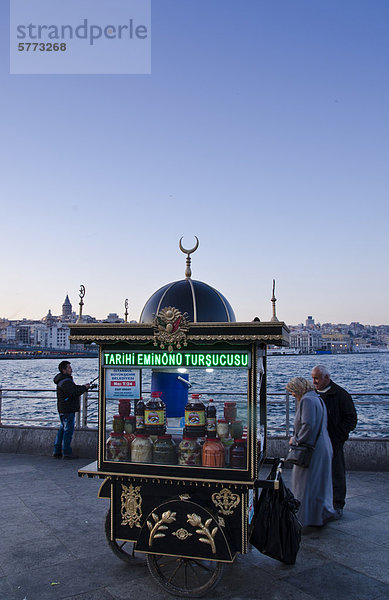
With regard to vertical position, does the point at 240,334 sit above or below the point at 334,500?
above

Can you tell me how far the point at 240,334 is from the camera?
4.69 m

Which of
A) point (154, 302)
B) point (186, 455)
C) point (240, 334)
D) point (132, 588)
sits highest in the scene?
point (154, 302)

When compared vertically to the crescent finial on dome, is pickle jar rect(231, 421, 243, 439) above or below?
below

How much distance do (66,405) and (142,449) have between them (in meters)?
5.07

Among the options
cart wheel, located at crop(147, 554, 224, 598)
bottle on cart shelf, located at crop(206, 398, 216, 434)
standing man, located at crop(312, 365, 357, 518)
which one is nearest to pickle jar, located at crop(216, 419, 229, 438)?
bottle on cart shelf, located at crop(206, 398, 216, 434)

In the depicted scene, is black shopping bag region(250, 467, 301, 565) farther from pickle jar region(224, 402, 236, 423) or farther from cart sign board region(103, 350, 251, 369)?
cart sign board region(103, 350, 251, 369)

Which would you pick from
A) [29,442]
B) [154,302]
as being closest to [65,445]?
[29,442]

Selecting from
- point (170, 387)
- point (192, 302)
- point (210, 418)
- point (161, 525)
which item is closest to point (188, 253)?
point (192, 302)

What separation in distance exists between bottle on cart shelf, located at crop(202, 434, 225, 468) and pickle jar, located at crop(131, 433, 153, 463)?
1.88 feet

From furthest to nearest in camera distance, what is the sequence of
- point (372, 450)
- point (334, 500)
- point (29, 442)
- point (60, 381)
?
1. point (29, 442)
2. point (60, 381)
3. point (372, 450)
4. point (334, 500)

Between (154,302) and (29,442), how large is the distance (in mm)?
5448

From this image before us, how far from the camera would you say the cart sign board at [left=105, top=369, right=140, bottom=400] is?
17.0 ft

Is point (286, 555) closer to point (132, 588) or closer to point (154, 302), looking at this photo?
point (132, 588)

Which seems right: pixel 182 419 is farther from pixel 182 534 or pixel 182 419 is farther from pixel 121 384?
→ pixel 182 534
